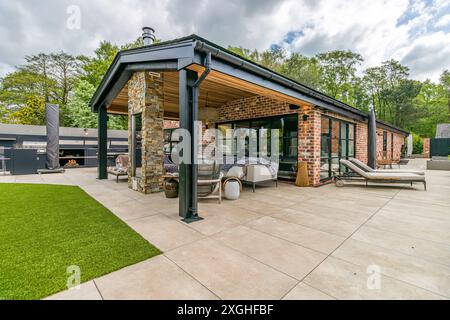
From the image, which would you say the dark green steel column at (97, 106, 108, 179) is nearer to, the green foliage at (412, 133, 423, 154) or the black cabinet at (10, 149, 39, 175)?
the black cabinet at (10, 149, 39, 175)

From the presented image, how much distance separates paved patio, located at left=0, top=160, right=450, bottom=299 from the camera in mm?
1702

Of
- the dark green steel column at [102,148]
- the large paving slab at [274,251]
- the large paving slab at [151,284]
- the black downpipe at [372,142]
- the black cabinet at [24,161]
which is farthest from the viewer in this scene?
the black downpipe at [372,142]

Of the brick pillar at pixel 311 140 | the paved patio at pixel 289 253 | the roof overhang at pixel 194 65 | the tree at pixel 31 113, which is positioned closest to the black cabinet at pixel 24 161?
the roof overhang at pixel 194 65

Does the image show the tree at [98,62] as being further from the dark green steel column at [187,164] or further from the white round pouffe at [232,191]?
the white round pouffe at [232,191]

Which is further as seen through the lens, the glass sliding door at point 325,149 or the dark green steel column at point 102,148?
the dark green steel column at point 102,148

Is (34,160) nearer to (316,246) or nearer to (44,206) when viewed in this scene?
(44,206)

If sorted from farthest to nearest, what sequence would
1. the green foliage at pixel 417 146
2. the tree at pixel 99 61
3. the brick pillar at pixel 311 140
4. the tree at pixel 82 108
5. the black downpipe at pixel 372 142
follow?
the green foliage at pixel 417 146 → the tree at pixel 99 61 → the tree at pixel 82 108 → the black downpipe at pixel 372 142 → the brick pillar at pixel 311 140

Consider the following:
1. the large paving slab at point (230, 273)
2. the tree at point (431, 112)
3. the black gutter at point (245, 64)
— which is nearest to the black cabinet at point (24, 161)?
the black gutter at point (245, 64)

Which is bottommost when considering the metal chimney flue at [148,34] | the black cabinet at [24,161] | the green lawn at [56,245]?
the green lawn at [56,245]

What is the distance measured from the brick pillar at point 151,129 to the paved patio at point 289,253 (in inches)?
47.4

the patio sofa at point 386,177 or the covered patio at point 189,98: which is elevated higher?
the covered patio at point 189,98

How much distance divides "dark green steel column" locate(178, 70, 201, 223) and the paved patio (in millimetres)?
276

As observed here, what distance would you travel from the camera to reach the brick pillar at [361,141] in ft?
30.2
